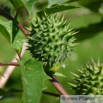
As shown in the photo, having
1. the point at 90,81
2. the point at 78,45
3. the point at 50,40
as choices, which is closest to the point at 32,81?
the point at 50,40

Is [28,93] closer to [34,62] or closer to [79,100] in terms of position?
[34,62]

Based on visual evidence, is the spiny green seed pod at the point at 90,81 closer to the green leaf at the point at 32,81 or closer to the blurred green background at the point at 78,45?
the green leaf at the point at 32,81

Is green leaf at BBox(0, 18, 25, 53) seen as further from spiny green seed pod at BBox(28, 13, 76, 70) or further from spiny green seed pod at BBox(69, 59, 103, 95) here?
spiny green seed pod at BBox(69, 59, 103, 95)

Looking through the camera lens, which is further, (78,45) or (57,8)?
(78,45)

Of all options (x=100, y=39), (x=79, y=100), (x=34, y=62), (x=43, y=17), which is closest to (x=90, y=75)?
(x=79, y=100)

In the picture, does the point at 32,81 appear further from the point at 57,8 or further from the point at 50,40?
the point at 57,8

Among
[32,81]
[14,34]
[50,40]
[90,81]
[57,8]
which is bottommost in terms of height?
[90,81]

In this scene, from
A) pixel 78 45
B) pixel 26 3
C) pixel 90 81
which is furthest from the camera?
pixel 78 45

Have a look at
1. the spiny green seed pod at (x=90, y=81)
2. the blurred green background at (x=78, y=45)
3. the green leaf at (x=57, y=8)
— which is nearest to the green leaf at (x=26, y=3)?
the green leaf at (x=57, y=8)
